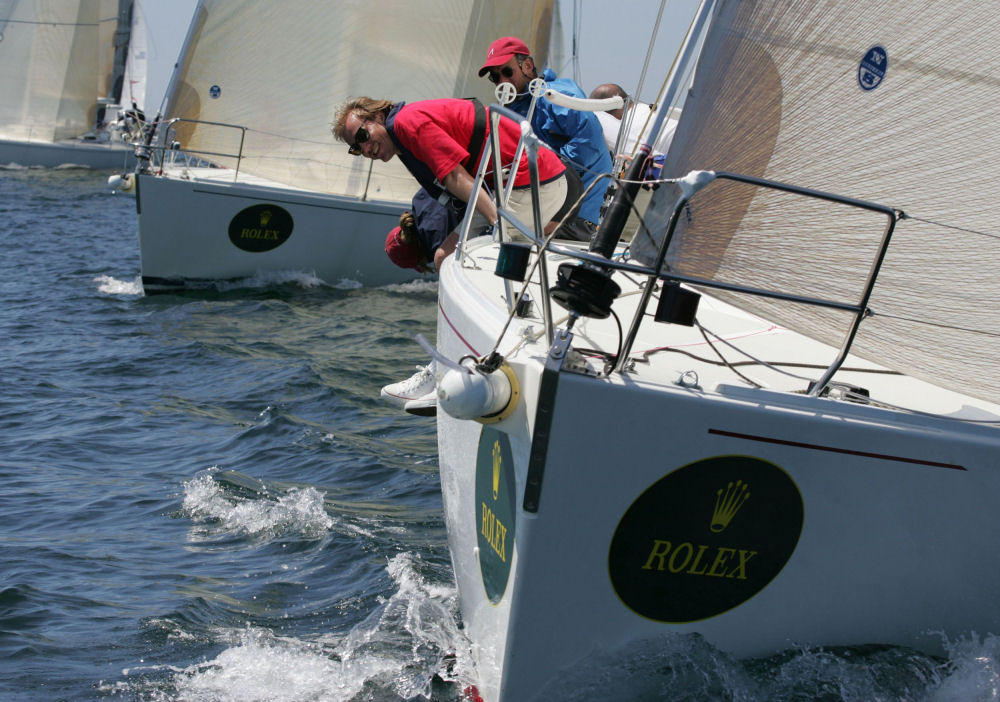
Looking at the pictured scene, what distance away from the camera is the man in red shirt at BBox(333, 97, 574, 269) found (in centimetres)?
404

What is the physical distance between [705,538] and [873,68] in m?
1.45

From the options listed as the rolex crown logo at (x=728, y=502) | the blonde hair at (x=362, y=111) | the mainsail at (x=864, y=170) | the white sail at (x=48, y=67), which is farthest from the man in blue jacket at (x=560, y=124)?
the white sail at (x=48, y=67)

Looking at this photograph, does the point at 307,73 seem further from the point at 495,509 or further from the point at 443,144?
the point at 495,509

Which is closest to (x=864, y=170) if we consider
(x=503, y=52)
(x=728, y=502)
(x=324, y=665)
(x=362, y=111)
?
(x=728, y=502)

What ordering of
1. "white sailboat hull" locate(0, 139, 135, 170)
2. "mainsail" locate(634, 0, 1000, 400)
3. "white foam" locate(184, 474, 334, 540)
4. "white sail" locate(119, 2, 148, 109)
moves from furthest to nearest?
"white sail" locate(119, 2, 148, 109) → "white sailboat hull" locate(0, 139, 135, 170) → "white foam" locate(184, 474, 334, 540) → "mainsail" locate(634, 0, 1000, 400)

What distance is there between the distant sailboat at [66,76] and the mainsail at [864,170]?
26.4 metres

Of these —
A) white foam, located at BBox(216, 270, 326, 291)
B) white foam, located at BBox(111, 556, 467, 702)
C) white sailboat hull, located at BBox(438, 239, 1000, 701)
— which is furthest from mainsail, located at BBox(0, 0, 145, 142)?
white sailboat hull, located at BBox(438, 239, 1000, 701)

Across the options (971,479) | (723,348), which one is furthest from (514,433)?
(971,479)

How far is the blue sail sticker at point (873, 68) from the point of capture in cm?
297

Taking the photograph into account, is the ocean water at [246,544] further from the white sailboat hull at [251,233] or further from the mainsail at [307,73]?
the mainsail at [307,73]

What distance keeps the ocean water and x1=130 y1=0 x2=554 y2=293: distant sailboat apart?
239 cm

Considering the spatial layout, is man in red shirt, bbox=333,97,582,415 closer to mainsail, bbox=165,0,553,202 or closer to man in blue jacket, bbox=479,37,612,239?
man in blue jacket, bbox=479,37,612,239

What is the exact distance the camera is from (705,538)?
2.69 meters

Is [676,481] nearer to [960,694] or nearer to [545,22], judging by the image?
[960,694]
